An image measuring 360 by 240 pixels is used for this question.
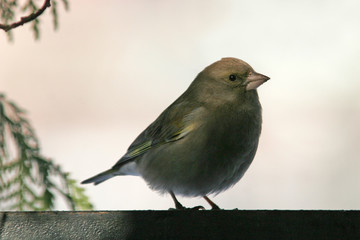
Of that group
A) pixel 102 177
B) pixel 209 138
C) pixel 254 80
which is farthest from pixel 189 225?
pixel 102 177

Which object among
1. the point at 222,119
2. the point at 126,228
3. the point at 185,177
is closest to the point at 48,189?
the point at 185,177

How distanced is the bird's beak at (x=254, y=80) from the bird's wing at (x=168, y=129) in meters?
0.26

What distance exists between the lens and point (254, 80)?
289cm

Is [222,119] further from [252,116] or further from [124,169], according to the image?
[124,169]

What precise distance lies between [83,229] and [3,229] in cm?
28

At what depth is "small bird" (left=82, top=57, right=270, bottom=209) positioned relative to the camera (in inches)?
112

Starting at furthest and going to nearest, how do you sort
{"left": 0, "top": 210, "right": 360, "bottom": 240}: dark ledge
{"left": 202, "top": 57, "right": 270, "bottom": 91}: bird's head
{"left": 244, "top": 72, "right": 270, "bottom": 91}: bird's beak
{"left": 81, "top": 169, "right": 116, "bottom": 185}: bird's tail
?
{"left": 81, "top": 169, "right": 116, "bottom": 185}: bird's tail, {"left": 202, "top": 57, "right": 270, "bottom": 91}: bird's head, {"left": 244, "top": 72, "right": 270, "bottom": 91}: bird's beak, {"left": 0, "top": 210, "right": 360, "bottom": 240}: dark ledge

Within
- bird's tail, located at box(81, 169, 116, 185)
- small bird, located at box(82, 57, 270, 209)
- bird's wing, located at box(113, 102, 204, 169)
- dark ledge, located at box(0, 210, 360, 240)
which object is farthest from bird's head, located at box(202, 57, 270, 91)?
dark ledge, located at box(0, 210, 360, 240)

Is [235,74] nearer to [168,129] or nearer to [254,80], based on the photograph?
[254,80]

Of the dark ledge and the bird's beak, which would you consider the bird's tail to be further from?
the dark ledge

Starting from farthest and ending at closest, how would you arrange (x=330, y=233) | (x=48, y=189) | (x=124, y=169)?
1. (x=124, y=169)
2. (x=48, y=189)
3. (x=330, y=233)

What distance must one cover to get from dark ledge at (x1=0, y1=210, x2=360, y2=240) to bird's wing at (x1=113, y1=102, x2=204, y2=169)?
970 mm

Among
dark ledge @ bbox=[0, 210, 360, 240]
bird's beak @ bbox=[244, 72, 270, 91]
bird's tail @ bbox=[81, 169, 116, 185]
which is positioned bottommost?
bird's tail @ bbox=[81, 169, 116, 185]

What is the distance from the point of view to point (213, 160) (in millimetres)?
2836
